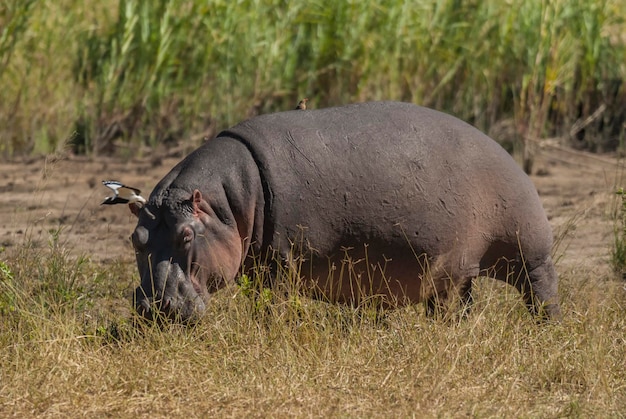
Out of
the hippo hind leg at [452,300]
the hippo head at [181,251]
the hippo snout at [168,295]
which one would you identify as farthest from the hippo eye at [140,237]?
the hippo hind leg at [452,300]

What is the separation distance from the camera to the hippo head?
4.54m

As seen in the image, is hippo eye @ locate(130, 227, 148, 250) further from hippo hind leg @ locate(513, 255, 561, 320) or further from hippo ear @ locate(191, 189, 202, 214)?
hippo hind leg @ locate(513, 255, 561, 320)

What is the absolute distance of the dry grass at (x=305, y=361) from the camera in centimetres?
413

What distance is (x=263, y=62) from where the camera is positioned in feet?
28.2

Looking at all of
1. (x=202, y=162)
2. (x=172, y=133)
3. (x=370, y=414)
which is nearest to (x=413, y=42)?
(x=172, y=133)

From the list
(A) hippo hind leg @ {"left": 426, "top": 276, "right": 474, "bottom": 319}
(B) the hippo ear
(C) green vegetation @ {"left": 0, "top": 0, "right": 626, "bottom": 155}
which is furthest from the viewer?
(C) green vegetation @ {"left": 0, "top": 0, "right": 626, "bottom": 155}

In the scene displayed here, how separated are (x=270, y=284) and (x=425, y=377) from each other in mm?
786

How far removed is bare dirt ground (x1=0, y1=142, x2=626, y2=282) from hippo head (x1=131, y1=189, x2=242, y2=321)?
4.49 ft

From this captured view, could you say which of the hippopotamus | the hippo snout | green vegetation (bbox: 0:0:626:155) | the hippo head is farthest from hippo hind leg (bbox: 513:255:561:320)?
green vegetation (bbox: 0:0:626:155)

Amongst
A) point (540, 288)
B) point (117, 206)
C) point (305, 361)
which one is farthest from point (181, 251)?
point (117, 206)

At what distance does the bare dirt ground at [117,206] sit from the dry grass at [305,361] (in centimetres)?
103

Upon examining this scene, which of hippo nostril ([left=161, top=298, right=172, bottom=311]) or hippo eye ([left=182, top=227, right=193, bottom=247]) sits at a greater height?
hippo eye ([left=182, top=227, right=193, bottom=247])

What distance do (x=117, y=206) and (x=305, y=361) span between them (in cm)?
327

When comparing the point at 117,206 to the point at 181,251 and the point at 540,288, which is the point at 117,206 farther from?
the point at 540,288
